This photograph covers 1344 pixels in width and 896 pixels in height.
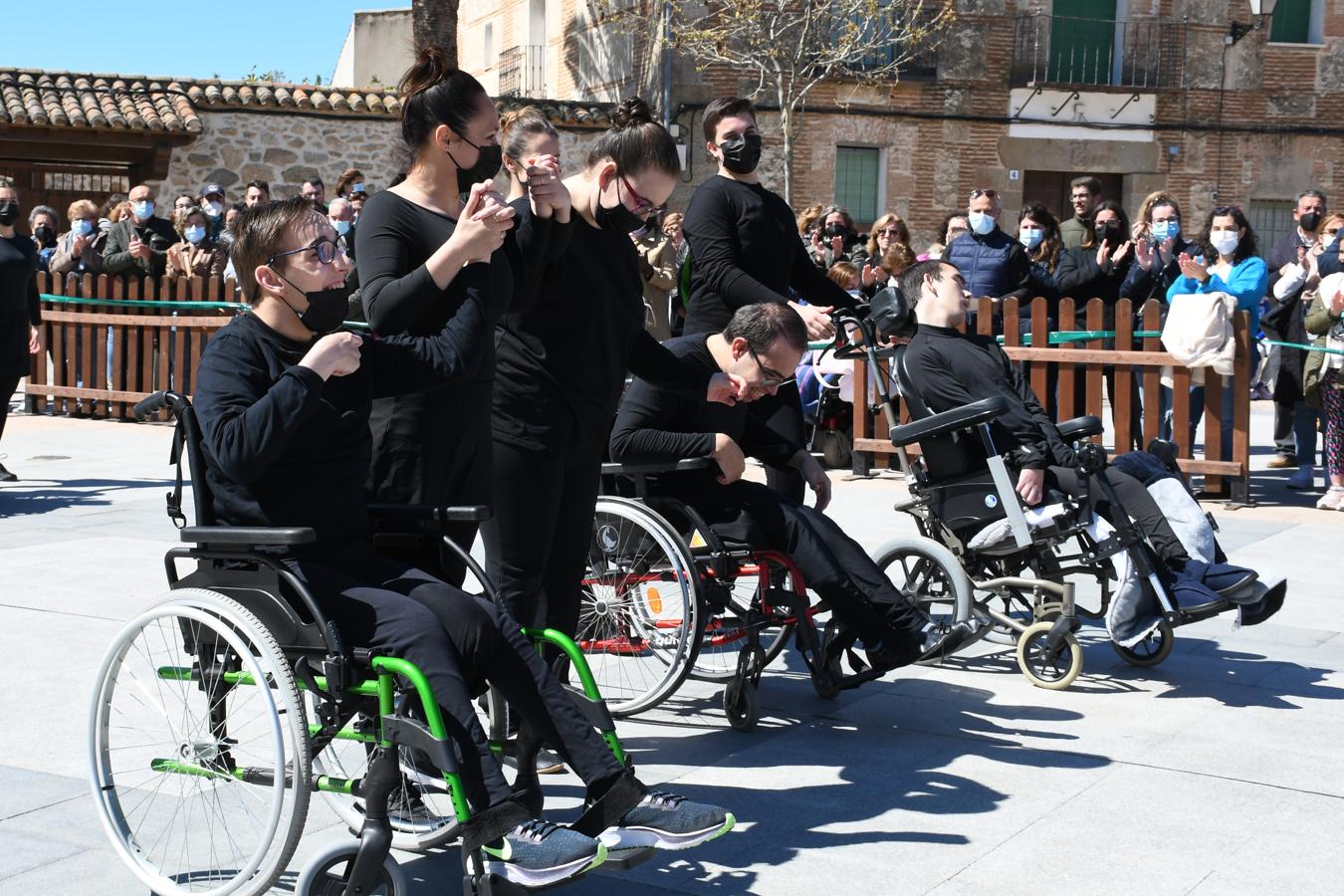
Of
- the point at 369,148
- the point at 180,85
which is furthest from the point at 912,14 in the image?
the point at 180,85

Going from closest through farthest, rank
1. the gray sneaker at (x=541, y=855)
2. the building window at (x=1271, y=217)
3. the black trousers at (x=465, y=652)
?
the gray sneaker at (x=541, y=855), the black trousers at (x=465, y=652), the building window at (x=1271, y=217)

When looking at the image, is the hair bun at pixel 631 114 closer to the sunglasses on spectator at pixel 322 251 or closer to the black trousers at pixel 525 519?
the black trousers at pixel 525 519

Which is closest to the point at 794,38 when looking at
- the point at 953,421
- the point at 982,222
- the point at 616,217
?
the point at 982,222

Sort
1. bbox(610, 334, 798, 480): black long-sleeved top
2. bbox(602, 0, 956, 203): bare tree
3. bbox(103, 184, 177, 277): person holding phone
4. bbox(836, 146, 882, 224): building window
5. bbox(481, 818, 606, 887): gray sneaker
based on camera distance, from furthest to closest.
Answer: bbox(836, 146, 882, 224): building window
bbox(602, 0, 956, 203): bare tree
bbox(103, 184, 177, 277): person holding phone
bbox(610, 334, 798, 480): black long-sleeved top
bbox(481, 818, 606, 887): gray sneaker

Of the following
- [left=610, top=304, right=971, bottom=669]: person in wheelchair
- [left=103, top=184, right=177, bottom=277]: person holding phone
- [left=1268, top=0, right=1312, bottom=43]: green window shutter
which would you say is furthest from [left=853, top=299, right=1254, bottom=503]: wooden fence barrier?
[left=1268, top=0, right=1312, bottom=43]: green window shutter

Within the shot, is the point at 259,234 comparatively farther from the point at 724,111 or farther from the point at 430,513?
the point at 724,111

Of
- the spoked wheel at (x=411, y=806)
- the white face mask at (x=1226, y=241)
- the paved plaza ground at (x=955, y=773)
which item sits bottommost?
the paved plaza ground at (x=955, y=773)

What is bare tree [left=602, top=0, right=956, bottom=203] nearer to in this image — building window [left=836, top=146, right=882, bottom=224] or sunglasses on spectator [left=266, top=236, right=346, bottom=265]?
building window [left=836, top=146, right=882, bottom=224]

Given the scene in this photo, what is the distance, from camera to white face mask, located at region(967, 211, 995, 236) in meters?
11.2

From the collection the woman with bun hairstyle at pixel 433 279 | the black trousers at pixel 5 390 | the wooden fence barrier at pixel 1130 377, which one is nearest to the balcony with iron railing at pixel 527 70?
the black trousers at pixel 5 390

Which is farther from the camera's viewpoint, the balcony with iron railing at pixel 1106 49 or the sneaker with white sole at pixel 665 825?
the balcony with iron railing at pixel 1106 49

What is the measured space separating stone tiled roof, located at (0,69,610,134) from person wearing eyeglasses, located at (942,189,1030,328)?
39.7 ft

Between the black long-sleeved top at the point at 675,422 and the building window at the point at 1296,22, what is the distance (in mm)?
24672

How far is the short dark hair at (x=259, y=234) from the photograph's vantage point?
145 inches
